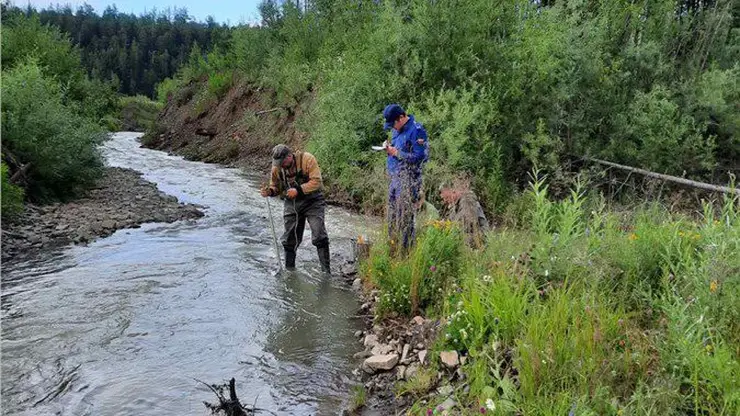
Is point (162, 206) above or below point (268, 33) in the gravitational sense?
below

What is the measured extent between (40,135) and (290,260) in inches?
337

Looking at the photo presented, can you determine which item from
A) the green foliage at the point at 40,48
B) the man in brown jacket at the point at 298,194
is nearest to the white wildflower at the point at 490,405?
the man in brown jacket at the point at 298,194

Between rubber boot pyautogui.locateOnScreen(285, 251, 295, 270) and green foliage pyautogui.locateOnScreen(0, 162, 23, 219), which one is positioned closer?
rubber boot pyautogui.locateOnScreen(285, 251, 295, 270)

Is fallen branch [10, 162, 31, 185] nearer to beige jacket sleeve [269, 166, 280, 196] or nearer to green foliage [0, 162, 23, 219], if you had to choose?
green foliage [0, 162, 23, 219]

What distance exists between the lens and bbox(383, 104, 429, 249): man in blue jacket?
21.4ft

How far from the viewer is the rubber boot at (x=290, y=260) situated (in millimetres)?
8016

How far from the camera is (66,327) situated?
5.70 metres

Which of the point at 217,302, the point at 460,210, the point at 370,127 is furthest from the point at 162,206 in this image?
the point at 460,210

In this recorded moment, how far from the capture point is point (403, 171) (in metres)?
6.63

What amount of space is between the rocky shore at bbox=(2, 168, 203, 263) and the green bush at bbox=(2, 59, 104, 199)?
2.19ft

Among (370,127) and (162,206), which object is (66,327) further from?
(370,127)

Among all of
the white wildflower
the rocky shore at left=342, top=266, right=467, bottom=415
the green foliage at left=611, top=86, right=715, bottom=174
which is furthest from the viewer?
the green foliage at left=611, top=86, right=715, bottom=174

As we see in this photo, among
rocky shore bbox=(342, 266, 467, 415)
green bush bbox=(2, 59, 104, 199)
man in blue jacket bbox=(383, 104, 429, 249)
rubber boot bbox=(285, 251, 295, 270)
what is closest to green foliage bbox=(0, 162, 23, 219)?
green bush bbox=(2, 59, 104, 199)

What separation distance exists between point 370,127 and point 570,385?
33.4 ft
